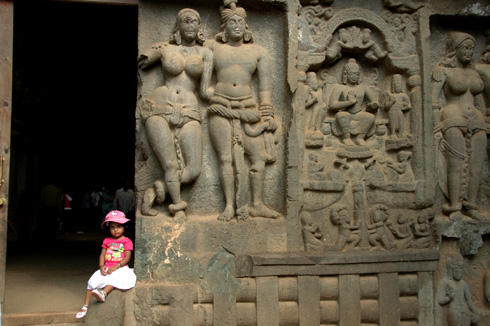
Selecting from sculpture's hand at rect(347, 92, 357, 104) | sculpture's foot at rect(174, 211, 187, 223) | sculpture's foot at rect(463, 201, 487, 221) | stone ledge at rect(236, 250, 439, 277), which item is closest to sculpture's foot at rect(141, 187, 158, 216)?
sculpture's foot at rect(174, 211, 187, 223)

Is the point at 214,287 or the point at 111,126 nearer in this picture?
the point at 214,287

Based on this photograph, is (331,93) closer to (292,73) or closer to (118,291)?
(292,73)

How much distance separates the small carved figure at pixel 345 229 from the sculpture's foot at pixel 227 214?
1.28m

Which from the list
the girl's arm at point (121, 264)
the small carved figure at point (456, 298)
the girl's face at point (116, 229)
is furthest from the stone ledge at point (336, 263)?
the girl's face at point (116, 229)

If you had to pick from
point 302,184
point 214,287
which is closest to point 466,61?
point 302,184

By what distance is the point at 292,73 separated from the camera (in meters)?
5.47

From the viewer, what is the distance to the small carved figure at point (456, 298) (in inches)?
212

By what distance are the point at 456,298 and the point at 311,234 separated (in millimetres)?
1963

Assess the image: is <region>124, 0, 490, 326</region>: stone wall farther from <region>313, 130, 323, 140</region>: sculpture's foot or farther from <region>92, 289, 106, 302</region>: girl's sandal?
<region>92, 289, 106, 302</region>: girl's sandal

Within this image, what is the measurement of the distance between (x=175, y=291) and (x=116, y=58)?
8.44 meters

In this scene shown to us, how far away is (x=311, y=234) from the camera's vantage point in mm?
5348

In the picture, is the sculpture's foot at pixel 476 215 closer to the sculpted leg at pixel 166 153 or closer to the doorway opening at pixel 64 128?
the sculpted leg at pixel 166 153

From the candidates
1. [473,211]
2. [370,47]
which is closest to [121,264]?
[370,47]

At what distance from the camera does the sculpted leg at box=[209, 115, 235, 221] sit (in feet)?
17.1
